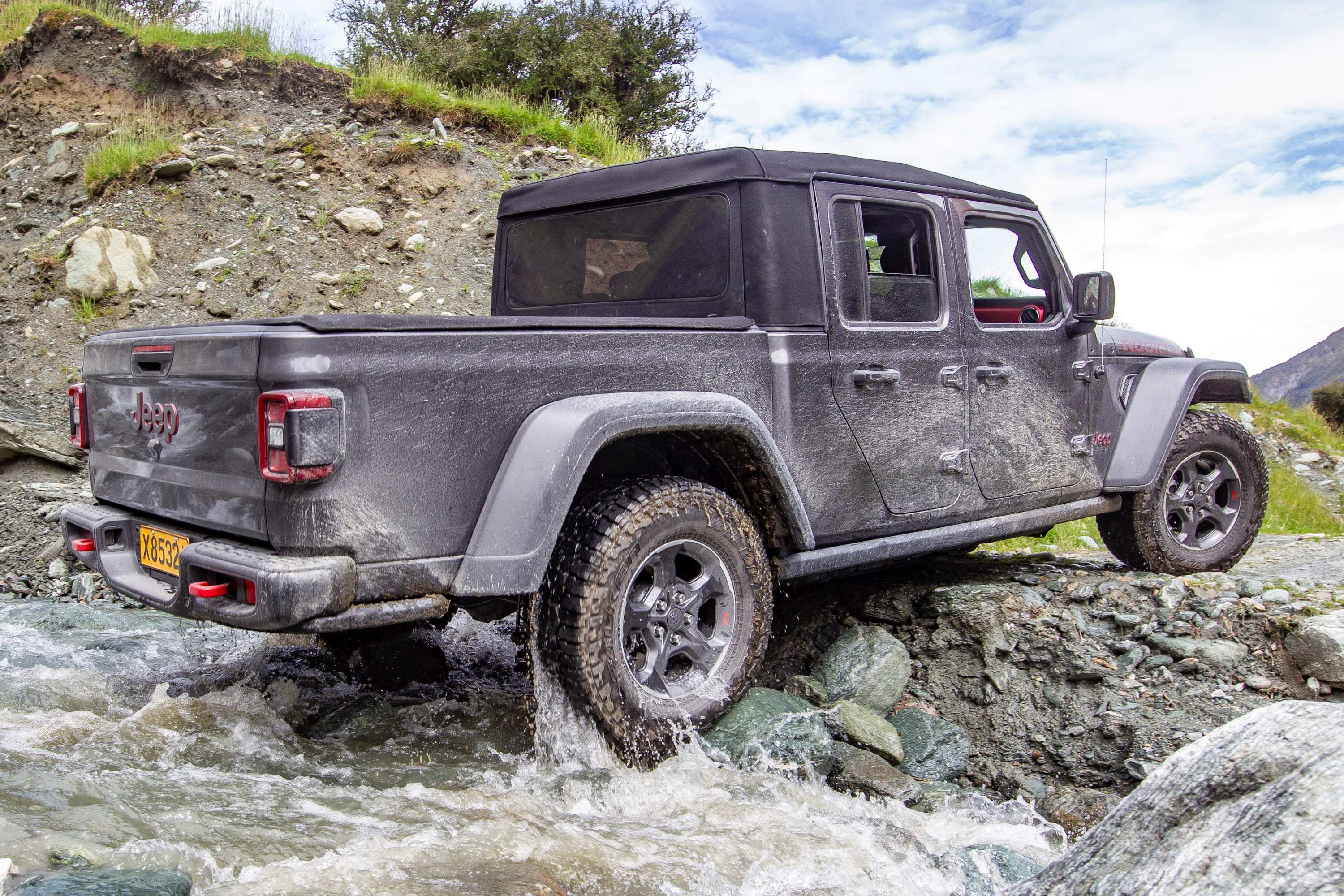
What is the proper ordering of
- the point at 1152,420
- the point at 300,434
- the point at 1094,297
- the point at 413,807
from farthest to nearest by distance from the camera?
the point at 1152,420 < the point at 1094,297 < the point at 413,807 < the point at 300,434

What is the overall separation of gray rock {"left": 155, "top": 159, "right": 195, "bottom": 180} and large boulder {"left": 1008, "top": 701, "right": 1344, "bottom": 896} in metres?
12.0

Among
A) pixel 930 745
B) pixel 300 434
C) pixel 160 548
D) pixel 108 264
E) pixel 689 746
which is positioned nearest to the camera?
pixel 300 434

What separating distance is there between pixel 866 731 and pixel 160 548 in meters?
2.46

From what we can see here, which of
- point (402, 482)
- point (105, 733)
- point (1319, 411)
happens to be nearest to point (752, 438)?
point (402, 482)

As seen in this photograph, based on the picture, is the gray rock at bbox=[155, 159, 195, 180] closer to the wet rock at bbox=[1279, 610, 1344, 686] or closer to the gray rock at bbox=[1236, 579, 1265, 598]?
the gray rock at bbox=[1236, 579, 1265, 598]

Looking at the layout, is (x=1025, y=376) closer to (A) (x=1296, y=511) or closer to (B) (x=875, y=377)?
(B) (x=875, y=377)

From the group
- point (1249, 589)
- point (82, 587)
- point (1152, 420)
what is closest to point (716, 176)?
point (1152, 420)

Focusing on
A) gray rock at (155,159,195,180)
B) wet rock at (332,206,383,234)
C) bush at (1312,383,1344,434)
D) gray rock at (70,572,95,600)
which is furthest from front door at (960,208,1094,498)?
bush at (1312,383,1344,434)

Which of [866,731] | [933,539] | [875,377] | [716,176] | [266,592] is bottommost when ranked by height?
[866,731]

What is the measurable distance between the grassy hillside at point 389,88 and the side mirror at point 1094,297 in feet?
29.3

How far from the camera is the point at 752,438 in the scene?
11.6 ft

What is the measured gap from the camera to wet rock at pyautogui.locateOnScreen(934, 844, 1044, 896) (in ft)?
9.25

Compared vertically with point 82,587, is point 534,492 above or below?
above

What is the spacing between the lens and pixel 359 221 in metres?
11.2
